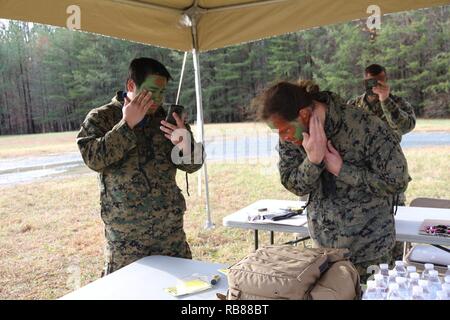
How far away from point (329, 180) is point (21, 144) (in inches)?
265

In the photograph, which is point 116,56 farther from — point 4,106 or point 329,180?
point 329,180

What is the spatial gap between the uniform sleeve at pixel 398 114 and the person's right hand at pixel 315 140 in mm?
1730

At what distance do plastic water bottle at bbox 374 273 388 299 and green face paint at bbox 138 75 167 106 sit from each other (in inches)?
51.2

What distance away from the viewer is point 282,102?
1473mm

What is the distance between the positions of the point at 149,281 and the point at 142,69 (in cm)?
97

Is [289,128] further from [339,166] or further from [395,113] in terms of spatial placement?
[395,113]

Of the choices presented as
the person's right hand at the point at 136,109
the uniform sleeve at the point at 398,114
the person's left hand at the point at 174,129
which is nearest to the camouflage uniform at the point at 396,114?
the uniform sleeve at the point at 398,114

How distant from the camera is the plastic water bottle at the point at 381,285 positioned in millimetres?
1087

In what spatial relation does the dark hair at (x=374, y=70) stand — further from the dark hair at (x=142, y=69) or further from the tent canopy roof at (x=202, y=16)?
the dark hair at (x=142, y=69)

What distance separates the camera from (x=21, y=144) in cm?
711

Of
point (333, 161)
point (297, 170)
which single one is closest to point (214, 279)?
point (297, 170)

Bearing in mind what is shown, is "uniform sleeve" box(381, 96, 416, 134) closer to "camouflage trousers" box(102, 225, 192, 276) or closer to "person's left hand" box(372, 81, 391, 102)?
"person's left hand" box(372, 81, 391, 102)

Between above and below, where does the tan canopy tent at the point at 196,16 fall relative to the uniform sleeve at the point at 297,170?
above

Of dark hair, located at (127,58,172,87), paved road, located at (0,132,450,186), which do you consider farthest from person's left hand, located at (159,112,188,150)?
paved road, located at (0,132,450,186)
